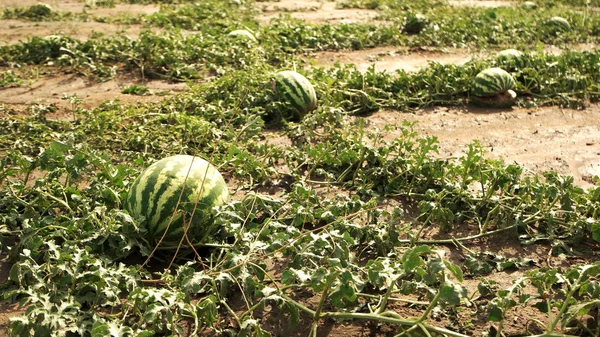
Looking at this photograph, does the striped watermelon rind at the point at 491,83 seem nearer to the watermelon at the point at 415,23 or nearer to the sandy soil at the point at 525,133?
the sandy soil at the point at 525,133

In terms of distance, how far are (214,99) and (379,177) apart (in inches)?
78.2

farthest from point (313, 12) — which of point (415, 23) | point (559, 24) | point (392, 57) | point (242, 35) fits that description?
point (559, 24)

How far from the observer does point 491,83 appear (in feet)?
21.8

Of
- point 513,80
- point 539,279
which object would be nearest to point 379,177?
point 539,279

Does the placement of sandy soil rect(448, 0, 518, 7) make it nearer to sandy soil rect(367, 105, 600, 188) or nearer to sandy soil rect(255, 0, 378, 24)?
sandy soil rect(255, 0, 378, 24)

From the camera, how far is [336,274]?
9.67 ft

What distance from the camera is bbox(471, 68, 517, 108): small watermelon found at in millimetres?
6633

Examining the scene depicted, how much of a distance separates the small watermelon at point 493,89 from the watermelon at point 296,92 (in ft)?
5.40

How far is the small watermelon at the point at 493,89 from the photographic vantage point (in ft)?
21.8

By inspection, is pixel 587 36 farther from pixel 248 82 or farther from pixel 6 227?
pixel 6 227

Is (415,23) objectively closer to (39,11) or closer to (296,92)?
(296,92)

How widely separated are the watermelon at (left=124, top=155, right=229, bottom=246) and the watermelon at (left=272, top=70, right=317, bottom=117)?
7.04 ft

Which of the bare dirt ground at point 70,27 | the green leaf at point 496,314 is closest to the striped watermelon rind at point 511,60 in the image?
the bare dirt ground at point 70,27

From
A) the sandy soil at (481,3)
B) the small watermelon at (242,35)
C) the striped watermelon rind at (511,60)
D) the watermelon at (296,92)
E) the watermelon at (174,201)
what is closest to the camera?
the watermelon at (174,201)
